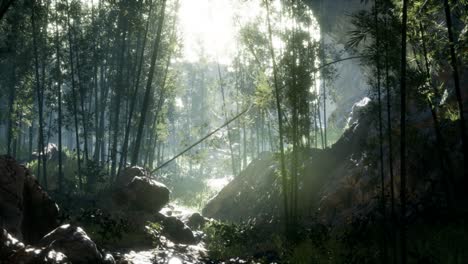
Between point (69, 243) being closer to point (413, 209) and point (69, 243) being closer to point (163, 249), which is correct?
point (163, 249)

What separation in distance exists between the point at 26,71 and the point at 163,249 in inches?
508

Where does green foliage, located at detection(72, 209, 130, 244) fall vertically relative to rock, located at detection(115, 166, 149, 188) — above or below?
below

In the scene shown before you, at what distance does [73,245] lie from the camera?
5.64 m

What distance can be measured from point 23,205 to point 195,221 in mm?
9178

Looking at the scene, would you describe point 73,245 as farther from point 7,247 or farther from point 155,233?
point 155,233

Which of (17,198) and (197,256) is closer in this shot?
(17,198)

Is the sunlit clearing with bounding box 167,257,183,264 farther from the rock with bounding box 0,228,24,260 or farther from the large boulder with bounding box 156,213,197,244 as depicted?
the rock with bounding box 0,228,24,260

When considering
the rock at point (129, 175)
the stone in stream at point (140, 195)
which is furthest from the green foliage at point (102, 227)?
the rock at point (129, 175)

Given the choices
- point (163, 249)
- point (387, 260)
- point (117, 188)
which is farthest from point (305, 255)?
point (117, 188)

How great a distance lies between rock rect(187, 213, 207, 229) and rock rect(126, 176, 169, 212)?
2.63 metres

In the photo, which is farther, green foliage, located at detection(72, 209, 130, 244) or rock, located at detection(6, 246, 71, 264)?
green foliage, located at detection(72, 209, 130, 244)

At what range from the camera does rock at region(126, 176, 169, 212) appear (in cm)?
1291

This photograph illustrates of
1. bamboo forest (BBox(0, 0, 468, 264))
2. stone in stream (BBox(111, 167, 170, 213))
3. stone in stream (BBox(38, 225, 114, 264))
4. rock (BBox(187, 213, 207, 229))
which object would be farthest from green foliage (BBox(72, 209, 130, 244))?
rock (BBox(187, 213, 207, 229))

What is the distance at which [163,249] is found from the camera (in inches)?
386
